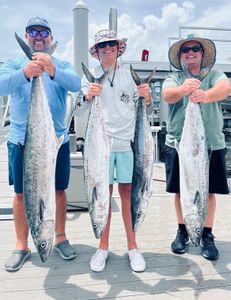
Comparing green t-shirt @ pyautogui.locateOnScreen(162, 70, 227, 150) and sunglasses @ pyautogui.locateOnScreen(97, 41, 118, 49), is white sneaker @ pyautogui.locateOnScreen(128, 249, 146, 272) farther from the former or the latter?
sunglasses @ pyautogui.locateOnScreen(97, 41, 118, 49)

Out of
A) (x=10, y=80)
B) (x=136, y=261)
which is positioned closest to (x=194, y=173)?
(x=136, y=261)

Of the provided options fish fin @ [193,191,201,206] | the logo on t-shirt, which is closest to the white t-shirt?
the logo on t-shirt

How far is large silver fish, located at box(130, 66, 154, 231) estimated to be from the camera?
248 cm

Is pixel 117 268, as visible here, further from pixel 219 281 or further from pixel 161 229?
pixel 161 229

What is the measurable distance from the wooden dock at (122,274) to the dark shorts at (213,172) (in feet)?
1.91

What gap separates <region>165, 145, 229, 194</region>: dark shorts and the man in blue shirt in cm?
89

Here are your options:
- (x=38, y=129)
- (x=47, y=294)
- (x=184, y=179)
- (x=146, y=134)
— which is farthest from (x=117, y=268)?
(x=38, y=129)

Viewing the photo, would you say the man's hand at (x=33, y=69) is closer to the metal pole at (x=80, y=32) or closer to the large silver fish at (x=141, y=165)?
the large silver fish at (x=141, y=165)

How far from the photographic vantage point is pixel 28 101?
2.66m

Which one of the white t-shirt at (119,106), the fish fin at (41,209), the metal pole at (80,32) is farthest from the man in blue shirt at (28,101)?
the metal pole at (80,32)

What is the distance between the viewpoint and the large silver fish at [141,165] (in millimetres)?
2482

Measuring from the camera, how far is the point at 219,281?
→ 2.55 m

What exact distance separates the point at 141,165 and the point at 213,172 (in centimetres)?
79

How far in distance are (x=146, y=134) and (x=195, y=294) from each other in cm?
115
